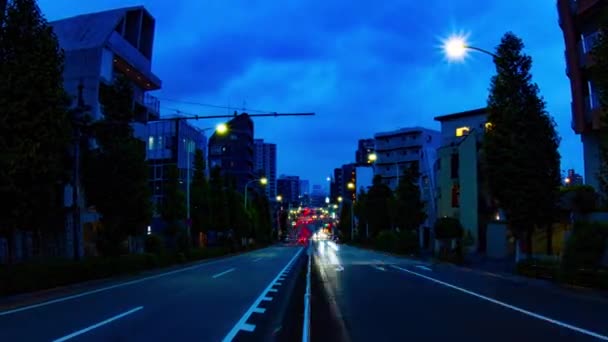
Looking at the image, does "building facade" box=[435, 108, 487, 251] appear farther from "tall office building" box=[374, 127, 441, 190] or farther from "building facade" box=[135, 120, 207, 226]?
"tall office building" box=[374, 127, 441, 190]

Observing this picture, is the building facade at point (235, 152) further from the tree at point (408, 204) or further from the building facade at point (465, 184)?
the tree at point (408, 204)

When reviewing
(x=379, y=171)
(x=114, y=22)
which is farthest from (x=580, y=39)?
(x=379, y=171)

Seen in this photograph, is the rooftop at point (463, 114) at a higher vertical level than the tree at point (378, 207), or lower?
higher

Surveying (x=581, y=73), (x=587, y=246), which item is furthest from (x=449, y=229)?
(x=587, y=246)

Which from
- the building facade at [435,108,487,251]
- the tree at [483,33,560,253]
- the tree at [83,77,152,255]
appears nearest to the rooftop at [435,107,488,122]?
the building facade at [435,108,487,251]

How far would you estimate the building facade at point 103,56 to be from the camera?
45.1 metres

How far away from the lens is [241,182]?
5221 inches

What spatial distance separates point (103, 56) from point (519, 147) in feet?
110

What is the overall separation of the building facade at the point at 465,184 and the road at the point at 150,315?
3192 centimetres

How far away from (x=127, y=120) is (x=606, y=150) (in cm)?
2151

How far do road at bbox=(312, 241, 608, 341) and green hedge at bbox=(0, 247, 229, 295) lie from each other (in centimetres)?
944

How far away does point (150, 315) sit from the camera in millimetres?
13492

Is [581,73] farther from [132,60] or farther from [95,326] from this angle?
[132,60]

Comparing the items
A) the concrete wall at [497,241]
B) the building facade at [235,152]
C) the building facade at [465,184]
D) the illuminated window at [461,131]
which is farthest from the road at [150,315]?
the building facade at [235,152]
